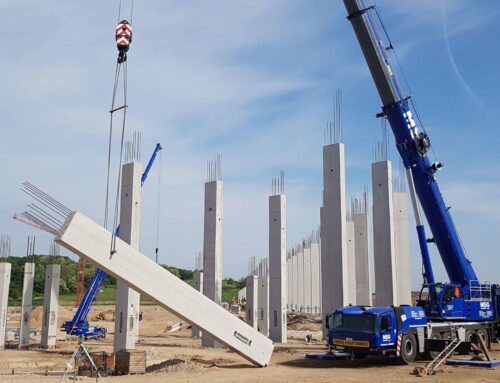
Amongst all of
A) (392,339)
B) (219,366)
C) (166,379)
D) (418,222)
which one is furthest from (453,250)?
(166,379)

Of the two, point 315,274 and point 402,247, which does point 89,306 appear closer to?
point 402,247

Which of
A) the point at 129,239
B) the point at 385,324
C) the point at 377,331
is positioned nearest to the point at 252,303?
the point at 129,239

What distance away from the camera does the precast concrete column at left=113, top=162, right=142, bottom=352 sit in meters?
18.4

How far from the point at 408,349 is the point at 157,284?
6.98 m

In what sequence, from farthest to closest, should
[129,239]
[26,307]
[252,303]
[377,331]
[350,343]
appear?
[252,303] → [26,307] → [129,239] → [350,343] → [377,331]

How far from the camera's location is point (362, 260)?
2547 cm

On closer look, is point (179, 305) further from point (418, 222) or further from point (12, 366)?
point (418, 222)

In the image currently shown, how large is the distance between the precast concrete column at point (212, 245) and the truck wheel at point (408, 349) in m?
8.29

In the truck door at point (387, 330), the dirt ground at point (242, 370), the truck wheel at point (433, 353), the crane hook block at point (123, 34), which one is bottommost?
the dirt ground at point (242, 370)

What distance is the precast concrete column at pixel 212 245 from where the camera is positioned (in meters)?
21.6

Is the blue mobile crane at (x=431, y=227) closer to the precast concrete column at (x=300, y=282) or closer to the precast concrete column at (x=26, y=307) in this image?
the precast concrete column at (x=26, y=307)

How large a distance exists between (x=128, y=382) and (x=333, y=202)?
10.2 meters

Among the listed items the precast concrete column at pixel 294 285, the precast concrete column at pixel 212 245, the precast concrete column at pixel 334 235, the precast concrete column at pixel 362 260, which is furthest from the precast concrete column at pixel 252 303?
the precast concrete column at pixel 294 285

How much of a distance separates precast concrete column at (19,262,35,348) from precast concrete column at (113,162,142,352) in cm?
581
